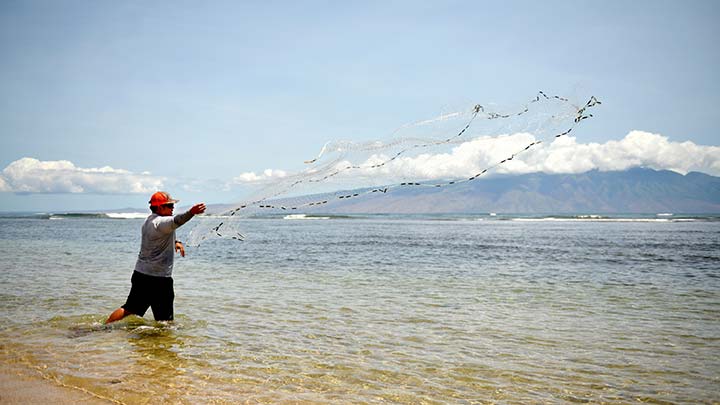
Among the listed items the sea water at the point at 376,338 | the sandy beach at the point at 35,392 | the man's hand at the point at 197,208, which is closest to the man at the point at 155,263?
the sea water at the point at 376,338

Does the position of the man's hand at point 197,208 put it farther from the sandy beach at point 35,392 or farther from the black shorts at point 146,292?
the sandy beach at point 35,392

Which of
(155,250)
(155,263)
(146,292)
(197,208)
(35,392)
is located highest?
(197,208)

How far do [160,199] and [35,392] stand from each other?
281 centimetres

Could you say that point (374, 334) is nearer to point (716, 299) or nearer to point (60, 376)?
point (60, 376)

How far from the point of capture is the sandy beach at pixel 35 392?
15.2ft

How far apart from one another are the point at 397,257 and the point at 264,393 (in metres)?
16.4

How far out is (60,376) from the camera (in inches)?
213

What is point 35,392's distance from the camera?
4.87 metres

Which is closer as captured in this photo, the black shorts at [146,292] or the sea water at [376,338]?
the sea water at [376,338]

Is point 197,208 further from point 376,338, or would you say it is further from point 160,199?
point 376,338

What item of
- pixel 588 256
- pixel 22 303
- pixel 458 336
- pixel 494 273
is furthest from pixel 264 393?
pixel 588 256

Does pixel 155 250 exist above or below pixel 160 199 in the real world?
below

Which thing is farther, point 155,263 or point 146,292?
point 146,292

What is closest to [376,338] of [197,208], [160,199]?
[197,208]
